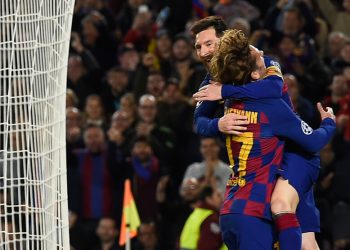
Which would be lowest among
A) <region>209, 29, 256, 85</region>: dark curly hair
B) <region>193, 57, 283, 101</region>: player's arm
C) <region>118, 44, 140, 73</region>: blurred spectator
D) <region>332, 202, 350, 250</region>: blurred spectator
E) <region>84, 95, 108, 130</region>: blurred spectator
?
<region>332, 202, 350, 250</region>: blurred spectator

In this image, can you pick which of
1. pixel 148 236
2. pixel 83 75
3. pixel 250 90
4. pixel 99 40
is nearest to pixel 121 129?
pixel 148 236

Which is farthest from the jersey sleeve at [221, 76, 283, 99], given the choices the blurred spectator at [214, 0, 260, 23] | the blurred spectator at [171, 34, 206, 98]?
the blurred spectator at [214, 0, 260, 23]

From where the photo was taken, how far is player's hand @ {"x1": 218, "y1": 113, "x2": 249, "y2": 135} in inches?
281

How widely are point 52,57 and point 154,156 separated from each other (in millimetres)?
5580

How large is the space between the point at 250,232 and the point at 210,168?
191 inches

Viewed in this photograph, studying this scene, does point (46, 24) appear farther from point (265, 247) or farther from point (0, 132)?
point (265, 247)

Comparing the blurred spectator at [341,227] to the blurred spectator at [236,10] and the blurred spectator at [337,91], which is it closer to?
the blurred spectator at [337,91]

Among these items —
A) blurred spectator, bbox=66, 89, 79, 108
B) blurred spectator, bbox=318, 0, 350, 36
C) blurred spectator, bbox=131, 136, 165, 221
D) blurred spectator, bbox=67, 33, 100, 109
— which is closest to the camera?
blurred spectator, bbox=131, 136, 165, 221

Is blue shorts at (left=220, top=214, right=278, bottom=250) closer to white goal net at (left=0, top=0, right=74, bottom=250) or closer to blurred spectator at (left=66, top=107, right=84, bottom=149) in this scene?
white goal net at (left=0, top=0, right=74, bottom=250)

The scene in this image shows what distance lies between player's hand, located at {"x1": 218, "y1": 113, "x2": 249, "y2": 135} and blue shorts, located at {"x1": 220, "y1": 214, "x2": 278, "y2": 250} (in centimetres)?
50

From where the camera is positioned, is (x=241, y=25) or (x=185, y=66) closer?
(x=241, y=25)

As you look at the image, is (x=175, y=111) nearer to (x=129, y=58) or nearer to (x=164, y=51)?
(x=164, y=51)

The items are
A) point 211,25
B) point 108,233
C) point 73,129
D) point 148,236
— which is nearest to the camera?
point 211,25

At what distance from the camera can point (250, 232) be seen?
7.12m
